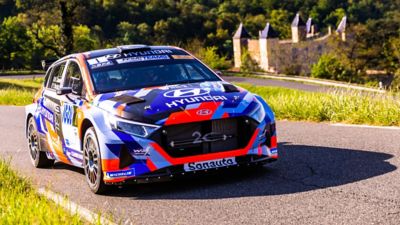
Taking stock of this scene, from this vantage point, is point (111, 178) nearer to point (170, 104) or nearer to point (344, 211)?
point (170, 104)

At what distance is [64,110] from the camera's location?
8.63 meters

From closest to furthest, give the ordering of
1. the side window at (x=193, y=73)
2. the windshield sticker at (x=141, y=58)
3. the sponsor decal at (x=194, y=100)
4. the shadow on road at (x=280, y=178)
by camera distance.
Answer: the shadow on road at (x=280, y=178)
the sponsor decal at (x=194, y=100)
the side window at (x=193, y=73)
the windshield sticker at (x=141, y=58)

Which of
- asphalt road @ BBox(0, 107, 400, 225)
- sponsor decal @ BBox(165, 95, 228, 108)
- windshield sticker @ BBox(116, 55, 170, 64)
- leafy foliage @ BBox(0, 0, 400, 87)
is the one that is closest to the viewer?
asphalt road @ BBox(0, 107, 400, 225)

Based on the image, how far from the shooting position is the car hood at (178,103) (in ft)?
23.2

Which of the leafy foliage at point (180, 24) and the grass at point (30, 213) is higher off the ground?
the grass at point (30, 213)

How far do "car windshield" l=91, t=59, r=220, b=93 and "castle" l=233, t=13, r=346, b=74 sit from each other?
94.2 m

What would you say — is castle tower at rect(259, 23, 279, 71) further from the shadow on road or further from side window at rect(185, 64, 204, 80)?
the shadow on road

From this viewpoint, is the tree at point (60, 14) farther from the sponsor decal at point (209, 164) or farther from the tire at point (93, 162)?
the sponsor decal at point (209, 164)

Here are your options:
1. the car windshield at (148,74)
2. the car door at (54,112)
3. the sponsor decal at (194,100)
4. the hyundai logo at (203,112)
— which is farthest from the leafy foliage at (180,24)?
the hyundai logo at (203,112)

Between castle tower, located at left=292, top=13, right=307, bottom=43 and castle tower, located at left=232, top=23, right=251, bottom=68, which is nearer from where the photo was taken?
castle tower, located at left=232, top=23, right=251, bottom=68

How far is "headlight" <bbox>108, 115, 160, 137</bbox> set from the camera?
23.0 feet

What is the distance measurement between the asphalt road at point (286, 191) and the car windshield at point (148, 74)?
1207 millimetres

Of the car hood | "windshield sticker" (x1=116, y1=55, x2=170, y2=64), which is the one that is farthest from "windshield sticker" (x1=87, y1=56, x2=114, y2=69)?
the car hood

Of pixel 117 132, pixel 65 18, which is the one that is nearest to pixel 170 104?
pixel 117 132
